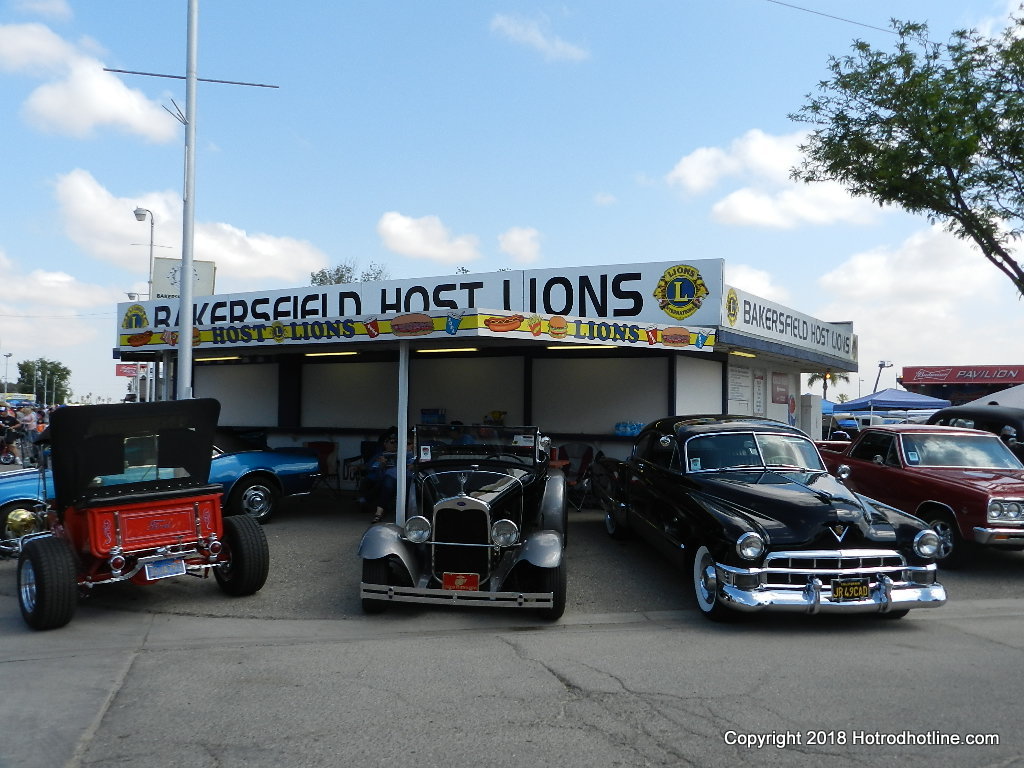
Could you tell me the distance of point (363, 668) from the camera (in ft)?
18.2

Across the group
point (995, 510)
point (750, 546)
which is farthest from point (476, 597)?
point (995, 510)

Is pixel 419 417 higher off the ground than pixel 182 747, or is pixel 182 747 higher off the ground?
pixel 419 417

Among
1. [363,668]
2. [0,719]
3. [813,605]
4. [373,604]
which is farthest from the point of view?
[373,604]

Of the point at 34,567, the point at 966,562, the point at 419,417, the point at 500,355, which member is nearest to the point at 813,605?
the point at 966,562

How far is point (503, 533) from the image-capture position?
7008 mm

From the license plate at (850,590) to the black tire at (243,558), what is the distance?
4.94 metres

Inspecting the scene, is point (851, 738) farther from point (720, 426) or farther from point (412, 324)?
point (412, 324)

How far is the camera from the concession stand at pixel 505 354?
12133 mm

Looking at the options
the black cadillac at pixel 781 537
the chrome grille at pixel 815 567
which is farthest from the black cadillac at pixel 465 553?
the chrome grille at pixel 815 567

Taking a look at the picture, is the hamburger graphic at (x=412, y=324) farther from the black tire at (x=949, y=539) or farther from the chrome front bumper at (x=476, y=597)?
the black tire at (x=949, y=539)

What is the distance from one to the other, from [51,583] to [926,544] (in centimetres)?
704

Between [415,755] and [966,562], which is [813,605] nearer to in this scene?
[415,755]

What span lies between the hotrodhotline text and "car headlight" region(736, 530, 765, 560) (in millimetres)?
2026

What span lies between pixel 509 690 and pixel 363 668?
110 centimetres
